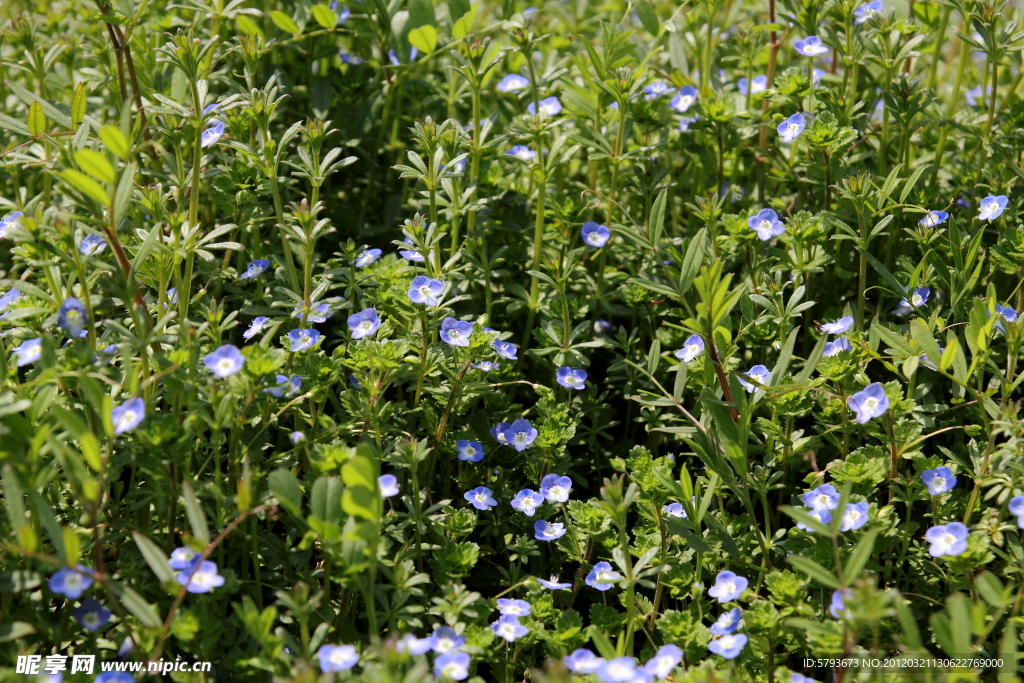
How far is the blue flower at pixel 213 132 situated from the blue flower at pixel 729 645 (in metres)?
2.55

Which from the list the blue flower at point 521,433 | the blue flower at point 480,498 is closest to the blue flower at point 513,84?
the blue flower at point 521,433

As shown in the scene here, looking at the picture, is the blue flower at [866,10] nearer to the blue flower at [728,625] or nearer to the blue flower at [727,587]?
the blue flower at [727,587]

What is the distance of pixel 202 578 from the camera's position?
239 centimetres

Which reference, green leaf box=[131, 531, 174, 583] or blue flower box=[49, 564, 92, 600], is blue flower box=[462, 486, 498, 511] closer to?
green leaf box=[131, 531, 174, 583]

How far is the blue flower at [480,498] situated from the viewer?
116 inches

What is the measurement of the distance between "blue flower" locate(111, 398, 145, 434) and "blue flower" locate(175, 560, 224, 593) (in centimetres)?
41

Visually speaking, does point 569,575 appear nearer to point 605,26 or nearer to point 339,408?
point 339,408

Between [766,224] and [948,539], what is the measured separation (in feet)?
4.47

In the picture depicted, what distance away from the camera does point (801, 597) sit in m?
2.58

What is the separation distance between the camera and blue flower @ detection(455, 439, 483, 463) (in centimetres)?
306

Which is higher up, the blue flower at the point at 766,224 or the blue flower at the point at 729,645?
the blue flower at the point at 766,224

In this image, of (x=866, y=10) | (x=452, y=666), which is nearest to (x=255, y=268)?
(x=452, y=666)

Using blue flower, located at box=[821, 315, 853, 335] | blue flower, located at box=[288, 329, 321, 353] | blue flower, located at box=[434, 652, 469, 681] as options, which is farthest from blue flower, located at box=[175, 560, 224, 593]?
blue flower, located at box=[821, 315, 853, 335]

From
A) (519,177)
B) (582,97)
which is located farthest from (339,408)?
(582,97)
